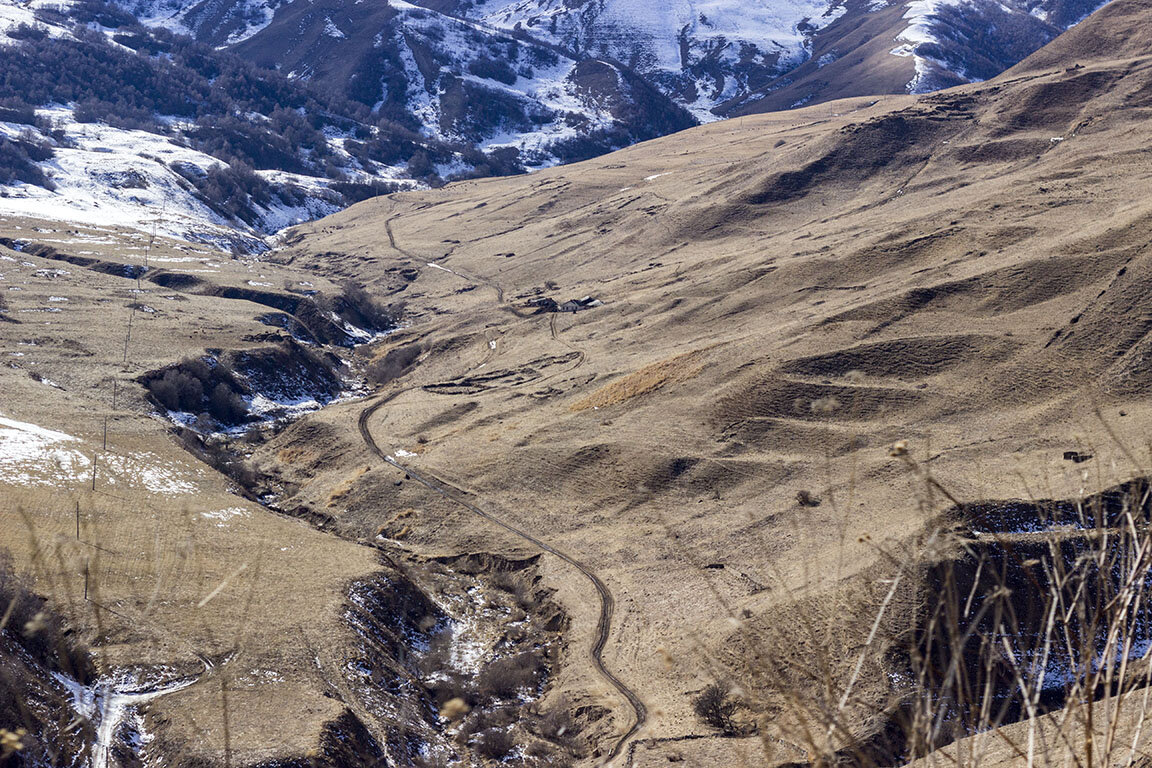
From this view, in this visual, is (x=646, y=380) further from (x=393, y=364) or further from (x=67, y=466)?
(x=67, y=466)

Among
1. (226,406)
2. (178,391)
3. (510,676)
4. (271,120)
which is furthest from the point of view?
(271,120)

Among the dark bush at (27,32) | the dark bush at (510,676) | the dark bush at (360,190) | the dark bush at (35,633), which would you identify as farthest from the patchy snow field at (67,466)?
the dark bush at (27,32)

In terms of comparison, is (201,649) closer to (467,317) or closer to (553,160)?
(467,317)

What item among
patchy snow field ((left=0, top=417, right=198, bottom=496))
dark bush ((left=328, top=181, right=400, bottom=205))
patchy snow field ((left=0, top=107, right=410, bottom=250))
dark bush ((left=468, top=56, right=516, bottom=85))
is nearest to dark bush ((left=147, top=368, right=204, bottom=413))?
patchy snow field ((left=0, top=417, right=198, bottom=496))

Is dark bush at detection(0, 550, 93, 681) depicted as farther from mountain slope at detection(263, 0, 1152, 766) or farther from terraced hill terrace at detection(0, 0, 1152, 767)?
mountain slope at detection(263, 0, 1152, 766)

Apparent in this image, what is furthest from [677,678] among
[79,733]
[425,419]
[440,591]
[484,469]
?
[425,419]

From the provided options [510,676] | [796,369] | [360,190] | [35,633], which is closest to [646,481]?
[796,369]

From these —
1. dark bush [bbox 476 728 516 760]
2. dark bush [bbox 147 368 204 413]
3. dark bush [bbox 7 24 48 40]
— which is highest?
dark bush [bbox 476 728 516 760]

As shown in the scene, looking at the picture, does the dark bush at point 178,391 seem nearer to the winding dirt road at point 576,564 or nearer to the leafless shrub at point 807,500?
the winding dirt road at point 576,564

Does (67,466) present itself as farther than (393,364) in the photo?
No
